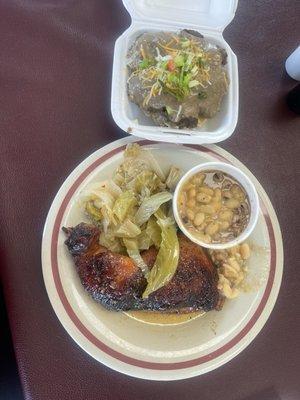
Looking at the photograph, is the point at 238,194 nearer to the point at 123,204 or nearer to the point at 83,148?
the point at 123,204

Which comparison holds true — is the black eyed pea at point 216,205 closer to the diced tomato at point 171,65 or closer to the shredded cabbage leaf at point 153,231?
the shredded cabbage leaf at point 153,231

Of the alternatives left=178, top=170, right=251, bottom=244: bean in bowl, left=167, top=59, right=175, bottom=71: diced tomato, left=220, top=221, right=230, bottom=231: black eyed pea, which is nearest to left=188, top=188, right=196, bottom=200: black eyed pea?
left=178, top=170, right=251, bottom=244: bean in bowl

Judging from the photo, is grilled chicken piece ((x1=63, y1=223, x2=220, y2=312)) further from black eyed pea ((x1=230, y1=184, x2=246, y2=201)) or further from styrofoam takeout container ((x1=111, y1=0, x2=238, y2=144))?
styrofoam takeout container ((x1=111, y1=0, x2=238, y2=144))

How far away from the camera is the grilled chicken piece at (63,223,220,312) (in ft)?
3.72

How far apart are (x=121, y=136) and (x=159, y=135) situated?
0.40 feet

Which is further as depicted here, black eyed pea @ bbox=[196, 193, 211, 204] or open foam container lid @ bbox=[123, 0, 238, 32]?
open foam container lid @ bbox=[123, 0, 238, 32]

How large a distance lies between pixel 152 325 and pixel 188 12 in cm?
91

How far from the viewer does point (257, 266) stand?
1223mm

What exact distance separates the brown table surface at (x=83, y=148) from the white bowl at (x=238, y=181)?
0.12 meters

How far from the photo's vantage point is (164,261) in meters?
1.15

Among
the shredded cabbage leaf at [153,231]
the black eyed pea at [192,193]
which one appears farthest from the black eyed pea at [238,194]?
the shredded cabbage leaf at [153,231]

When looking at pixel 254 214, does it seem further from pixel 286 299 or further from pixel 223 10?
pixel 223 10

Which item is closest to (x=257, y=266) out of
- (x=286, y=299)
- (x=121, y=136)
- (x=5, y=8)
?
(x=286, y=299)

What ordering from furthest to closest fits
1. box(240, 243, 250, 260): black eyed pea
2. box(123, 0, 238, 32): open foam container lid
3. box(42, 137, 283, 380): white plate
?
box(123, 0, 238, 32): open foam container lid
box(240, 243, 250, 260): black eyed pea
box(42, 137, 283, 380): white plate
